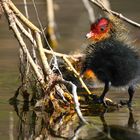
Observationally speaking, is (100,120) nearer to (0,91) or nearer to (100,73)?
(100,73)

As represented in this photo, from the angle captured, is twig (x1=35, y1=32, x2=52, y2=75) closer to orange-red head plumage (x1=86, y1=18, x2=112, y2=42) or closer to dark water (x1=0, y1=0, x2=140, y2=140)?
dark water (x1=0, y1=0, x2=140, y2=140)

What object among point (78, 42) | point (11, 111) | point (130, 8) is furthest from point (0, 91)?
point (130, 8)

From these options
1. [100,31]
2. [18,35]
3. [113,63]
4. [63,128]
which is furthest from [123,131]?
[100,31]

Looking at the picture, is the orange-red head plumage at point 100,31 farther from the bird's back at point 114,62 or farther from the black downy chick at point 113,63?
the bird's back at point 114,62

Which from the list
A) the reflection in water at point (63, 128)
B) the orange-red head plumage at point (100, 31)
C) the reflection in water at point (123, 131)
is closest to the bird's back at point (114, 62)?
the orange-red head plumage at point (100, 31)

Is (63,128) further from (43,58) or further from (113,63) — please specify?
(113,63)

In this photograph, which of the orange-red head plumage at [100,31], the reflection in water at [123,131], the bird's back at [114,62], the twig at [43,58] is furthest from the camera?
the orange-red head plumage at [100,31]

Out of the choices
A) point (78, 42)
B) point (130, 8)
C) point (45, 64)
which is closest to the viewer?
point (45, 64)
